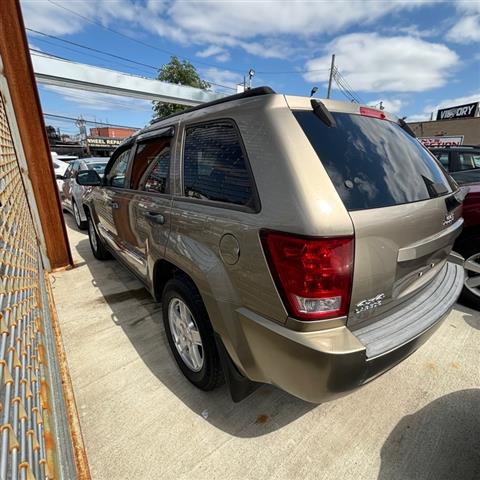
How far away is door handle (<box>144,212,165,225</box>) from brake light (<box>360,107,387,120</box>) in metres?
1.50

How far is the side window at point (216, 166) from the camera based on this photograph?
5.07 ft

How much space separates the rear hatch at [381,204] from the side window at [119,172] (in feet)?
7.83

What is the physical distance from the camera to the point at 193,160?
1990mm

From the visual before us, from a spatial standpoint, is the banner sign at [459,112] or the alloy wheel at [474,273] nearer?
the alloy wheel at [474,273]

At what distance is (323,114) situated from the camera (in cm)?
151

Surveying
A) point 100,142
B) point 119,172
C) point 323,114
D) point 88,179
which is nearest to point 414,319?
point 323,114

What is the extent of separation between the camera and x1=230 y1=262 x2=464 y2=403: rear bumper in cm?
129

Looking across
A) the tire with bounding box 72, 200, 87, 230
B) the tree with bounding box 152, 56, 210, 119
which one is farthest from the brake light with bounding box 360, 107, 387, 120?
the tree with bounding box 152, 56, 210, 119

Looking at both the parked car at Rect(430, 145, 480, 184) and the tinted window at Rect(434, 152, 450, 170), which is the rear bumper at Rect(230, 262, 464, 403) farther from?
the tinted window at Rect(434, 152, 450, 170)

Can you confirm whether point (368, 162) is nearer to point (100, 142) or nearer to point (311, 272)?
point (311, 272)

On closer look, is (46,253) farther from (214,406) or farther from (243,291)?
(243,291)

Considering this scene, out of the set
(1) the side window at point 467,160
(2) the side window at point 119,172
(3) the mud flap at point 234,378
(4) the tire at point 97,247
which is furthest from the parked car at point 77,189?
(1) the side window at point 467,160

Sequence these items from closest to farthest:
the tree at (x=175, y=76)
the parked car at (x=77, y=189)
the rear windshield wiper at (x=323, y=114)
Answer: the rear windshield wiper at (x=323, y=114), the parked car at (x=77, y=189), the tree at (x=175, y=76)

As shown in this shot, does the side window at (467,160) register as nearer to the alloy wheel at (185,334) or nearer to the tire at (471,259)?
the tire at (471,259)
